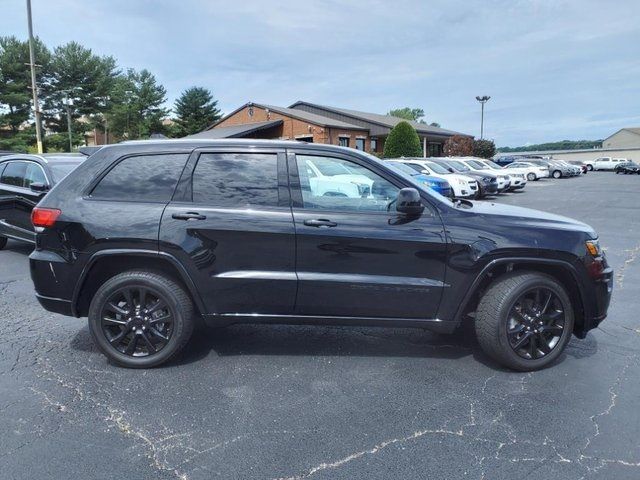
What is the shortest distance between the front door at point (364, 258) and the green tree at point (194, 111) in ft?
182

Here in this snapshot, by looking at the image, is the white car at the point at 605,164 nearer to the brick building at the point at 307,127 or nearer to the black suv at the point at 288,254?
the brick building at the point at 307,127

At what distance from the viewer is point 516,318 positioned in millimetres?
3574

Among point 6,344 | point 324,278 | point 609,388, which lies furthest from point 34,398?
point 609,388

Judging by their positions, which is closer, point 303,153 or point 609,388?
point 609,388

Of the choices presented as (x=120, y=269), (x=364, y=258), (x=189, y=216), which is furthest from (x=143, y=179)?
(x=364, y=258)

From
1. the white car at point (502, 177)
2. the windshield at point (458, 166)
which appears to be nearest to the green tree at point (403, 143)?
the white car at point (502, 177)

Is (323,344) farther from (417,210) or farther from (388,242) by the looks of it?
(417,210)

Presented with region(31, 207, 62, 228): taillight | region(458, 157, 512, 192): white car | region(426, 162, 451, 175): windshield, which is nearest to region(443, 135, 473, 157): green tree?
region(458, 157, 512, 192): white car

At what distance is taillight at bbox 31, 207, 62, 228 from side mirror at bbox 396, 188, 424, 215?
2.64 m

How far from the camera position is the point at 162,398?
3.22m

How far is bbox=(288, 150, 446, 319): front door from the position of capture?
3.46 meters

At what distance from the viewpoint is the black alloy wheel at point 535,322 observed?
356 centimetres

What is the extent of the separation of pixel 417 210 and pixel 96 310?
261cm

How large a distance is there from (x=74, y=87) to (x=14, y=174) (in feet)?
158
